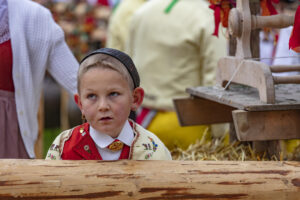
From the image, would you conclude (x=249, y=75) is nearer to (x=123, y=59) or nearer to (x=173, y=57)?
(x=123, y=59)

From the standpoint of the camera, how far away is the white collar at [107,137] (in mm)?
1777

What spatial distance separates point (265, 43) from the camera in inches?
177

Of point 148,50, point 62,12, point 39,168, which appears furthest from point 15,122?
point 62,12

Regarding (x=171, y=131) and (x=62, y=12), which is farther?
(x=62, y=12)

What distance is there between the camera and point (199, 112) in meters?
2.49

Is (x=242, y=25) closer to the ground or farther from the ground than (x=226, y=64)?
farther from the ground

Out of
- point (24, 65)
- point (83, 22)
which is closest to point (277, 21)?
point (24, 65)

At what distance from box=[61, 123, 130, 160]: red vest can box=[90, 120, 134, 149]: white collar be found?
2cm

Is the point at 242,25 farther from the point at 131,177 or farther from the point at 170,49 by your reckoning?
the point at 170,49

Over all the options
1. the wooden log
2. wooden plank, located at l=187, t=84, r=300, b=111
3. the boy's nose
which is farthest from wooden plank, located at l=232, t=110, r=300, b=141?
the boy's nose

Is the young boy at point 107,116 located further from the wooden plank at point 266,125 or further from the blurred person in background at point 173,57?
the blurred person in background at point 173,57

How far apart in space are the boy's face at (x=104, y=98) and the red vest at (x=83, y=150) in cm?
8

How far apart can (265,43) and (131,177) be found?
3198mm

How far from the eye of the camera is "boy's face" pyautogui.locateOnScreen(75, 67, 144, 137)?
168 cm
